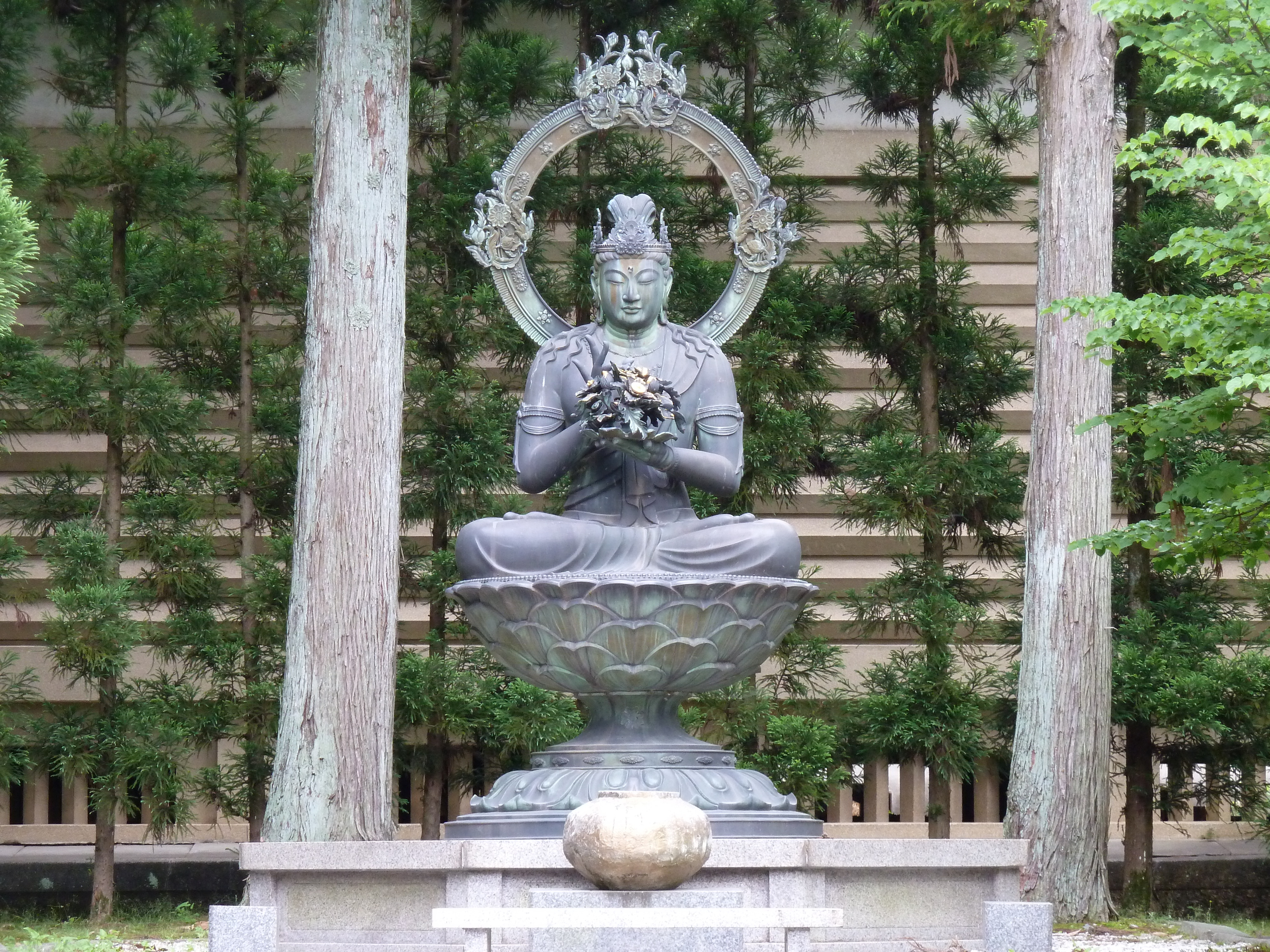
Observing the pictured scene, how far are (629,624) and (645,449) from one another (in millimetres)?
755

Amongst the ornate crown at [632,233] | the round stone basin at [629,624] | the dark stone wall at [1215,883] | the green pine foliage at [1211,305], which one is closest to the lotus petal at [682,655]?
the round stone basin at [629,624]

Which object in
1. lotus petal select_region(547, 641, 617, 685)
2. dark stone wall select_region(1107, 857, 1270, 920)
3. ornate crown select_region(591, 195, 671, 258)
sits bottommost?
dark stone wall select_region(1107, 857, 1270, 920)

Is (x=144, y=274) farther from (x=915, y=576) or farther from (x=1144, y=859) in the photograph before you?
(x=1144, y=859)

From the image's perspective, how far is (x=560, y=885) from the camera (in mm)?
7141

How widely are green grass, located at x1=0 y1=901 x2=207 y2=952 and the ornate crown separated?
13.3 ft

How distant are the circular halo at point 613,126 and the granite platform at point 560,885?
2.77 meters

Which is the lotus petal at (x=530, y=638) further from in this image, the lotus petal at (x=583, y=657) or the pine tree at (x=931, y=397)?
the pine tree at (x=931, y=397)

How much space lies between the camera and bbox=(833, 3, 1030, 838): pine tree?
12250mm

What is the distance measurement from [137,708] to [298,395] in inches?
94.3

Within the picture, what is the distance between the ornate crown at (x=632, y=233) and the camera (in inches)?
340

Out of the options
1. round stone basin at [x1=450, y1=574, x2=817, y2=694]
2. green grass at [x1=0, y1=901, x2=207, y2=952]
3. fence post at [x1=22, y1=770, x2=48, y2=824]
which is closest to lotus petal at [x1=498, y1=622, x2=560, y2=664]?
round stone basin at [x1=450, y1=574, x2=817, y2=694]

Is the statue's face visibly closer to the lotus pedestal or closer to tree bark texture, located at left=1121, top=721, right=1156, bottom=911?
the lotus pedestal

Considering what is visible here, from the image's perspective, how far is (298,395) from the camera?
12.7m

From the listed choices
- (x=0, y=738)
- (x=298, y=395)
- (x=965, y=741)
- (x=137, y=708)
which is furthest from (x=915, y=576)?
(x=0, y=738)
